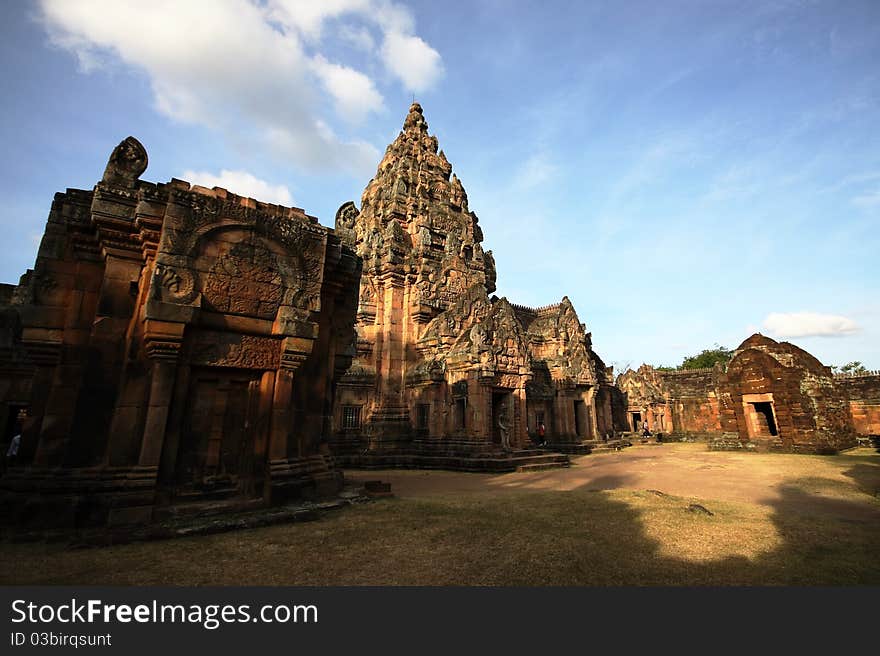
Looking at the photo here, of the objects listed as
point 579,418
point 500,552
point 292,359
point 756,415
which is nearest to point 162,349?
point 292,359

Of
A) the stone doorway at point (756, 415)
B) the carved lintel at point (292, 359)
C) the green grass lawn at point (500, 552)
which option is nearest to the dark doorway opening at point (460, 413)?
the green grass lawn at point (500, 552)

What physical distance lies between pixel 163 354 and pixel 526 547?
18.5 ft

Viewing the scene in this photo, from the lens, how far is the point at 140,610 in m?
2.98

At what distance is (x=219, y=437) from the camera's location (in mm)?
6656

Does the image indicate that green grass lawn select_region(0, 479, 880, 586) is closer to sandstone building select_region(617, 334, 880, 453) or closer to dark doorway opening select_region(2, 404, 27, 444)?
dark doorway opening select_region(2, 404, 27, 444)

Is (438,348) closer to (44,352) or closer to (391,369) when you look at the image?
(391,369)

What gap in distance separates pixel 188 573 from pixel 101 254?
5718 mm

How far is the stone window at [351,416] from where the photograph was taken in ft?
58.7

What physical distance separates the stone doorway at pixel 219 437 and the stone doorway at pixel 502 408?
34.6 feet

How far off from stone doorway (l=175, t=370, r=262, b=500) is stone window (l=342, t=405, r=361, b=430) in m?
11.2

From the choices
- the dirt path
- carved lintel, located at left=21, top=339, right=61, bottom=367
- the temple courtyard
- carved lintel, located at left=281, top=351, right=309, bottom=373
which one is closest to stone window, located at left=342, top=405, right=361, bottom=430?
the dirt path

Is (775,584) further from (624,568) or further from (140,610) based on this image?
(140,610)

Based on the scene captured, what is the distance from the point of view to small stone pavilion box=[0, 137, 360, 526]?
5633 mm

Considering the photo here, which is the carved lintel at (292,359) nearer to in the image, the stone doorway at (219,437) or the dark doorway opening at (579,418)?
the stone doorway at (219,437)
